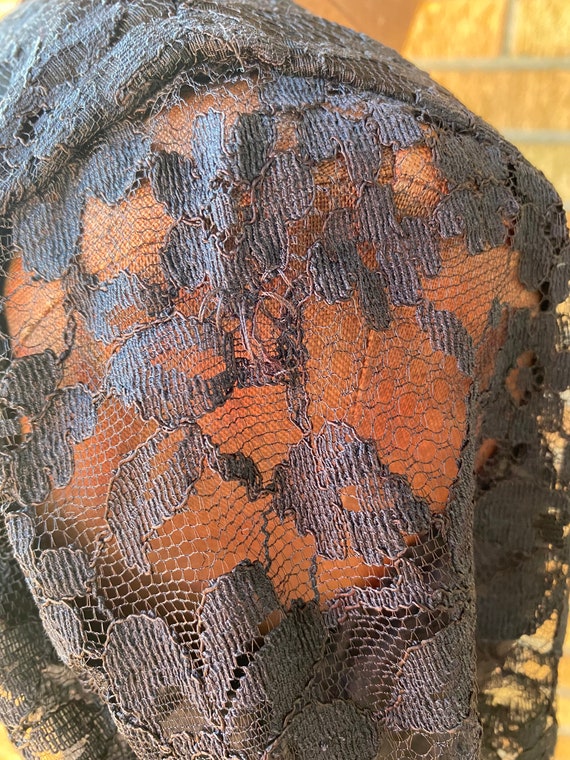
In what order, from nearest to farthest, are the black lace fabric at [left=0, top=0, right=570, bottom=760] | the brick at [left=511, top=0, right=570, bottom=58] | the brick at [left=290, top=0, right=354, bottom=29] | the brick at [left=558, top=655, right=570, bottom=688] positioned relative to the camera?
the black lace fabric at [left=0, top=0, right=570, bottom=760] → the brick at [left=290, top=0, right=354, bottom=29] → the brick at [left=511, top=0, right=570, bottom=58] → the brick at [left=558, top=655, right=570, bottom=688]

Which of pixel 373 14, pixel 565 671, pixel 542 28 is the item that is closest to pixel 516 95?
pixel 542 28

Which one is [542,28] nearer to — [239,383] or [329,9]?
[329,9]

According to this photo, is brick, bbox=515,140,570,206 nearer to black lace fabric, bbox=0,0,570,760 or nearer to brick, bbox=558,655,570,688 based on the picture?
black lace fabric, bbox=0,0,570,760

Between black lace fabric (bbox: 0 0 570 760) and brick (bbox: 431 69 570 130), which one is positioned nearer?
black lace fabric (bbox: 0 0 570 760)

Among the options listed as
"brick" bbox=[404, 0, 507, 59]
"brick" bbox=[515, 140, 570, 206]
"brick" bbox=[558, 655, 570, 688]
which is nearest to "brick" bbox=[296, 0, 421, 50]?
"brick" bbox=[404, 0, 507, 59]

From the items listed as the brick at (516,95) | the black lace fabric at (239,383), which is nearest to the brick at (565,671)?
the black lace fabric at (239,383)

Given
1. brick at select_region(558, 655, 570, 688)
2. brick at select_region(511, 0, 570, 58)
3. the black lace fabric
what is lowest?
brick at select_region(558, 655, 570, 688)

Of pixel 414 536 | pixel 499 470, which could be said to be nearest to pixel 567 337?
pixel 499 470
